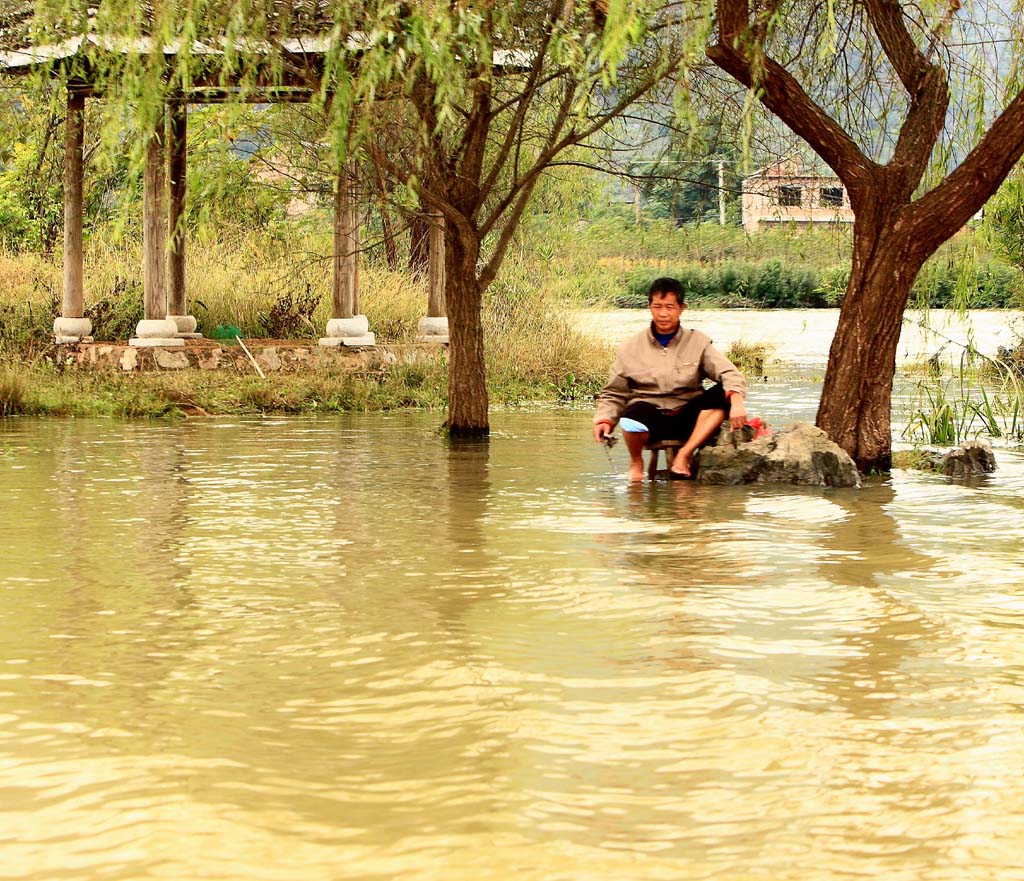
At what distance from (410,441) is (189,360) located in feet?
18.6

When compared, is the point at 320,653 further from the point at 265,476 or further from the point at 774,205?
the point at 774,205

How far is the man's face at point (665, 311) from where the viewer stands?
1005cm

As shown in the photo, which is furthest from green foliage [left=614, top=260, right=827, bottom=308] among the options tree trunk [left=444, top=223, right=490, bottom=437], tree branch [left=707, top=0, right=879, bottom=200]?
tree branch [left=707, top=0, right=879, bottom=200]

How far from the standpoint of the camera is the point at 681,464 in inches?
413

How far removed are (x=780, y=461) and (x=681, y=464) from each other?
2.24 ft

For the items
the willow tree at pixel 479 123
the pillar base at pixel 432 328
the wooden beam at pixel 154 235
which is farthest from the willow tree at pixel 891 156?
the pillar base at pixel 432 328

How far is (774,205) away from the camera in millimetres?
13406

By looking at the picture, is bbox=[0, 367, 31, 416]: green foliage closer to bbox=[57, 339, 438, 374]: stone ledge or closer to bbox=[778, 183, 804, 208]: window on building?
bbox=[57, 339, 438, 374]: stone ledge

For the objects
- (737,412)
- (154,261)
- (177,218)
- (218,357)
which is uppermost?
(177,218)

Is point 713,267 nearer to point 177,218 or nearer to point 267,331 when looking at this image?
point 267,331

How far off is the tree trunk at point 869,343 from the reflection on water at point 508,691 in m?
1.83

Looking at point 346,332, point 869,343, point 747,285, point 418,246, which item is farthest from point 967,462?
point 747,285

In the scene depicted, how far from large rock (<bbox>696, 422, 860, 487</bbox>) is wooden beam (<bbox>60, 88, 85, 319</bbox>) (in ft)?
35.0

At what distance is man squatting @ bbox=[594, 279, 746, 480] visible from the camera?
10.1 meters
